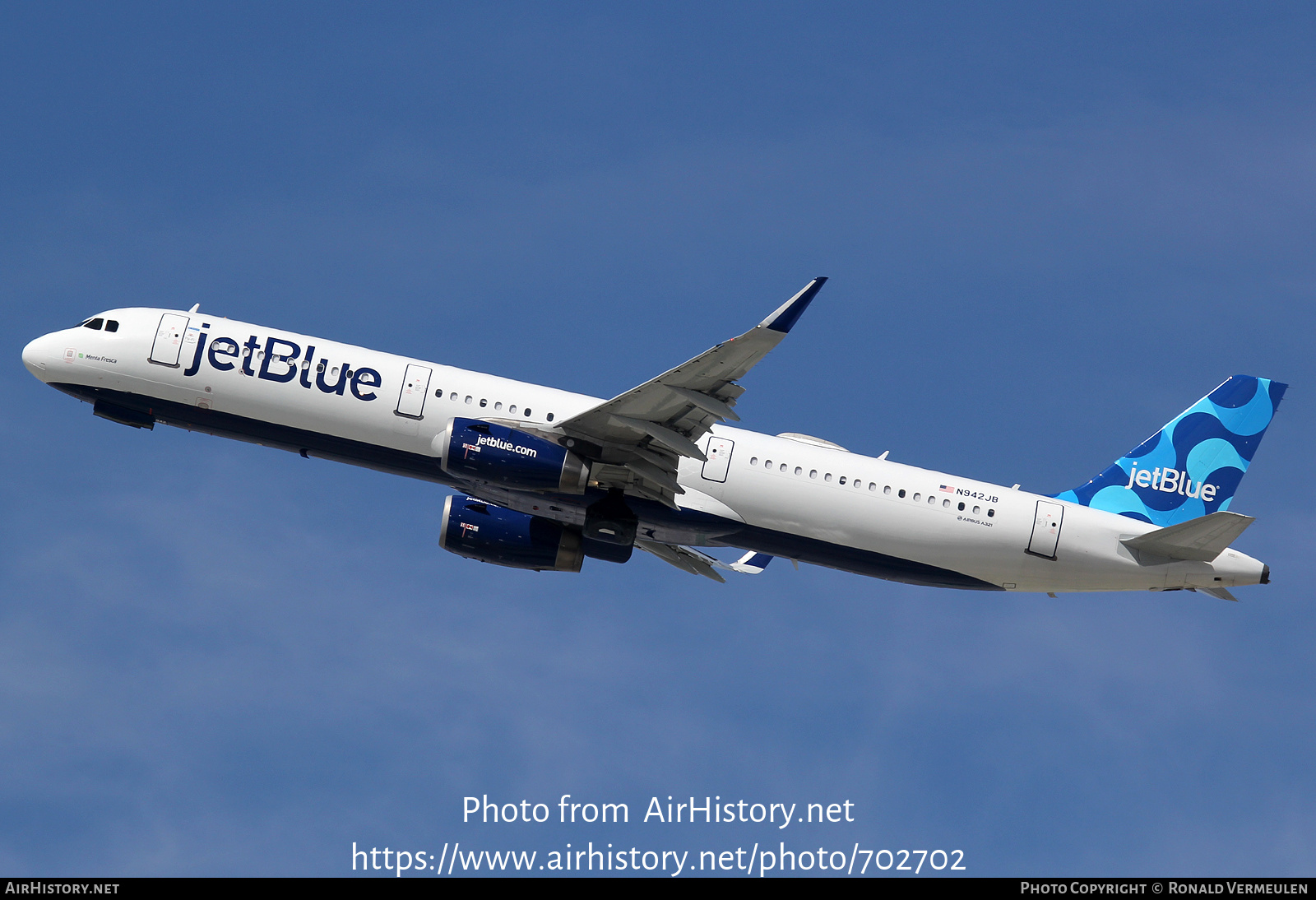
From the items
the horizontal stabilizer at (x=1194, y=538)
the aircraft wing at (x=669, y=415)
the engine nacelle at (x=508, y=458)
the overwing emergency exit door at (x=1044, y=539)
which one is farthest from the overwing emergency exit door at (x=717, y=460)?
the horizontal stabilizer at (x=1194, y=538)

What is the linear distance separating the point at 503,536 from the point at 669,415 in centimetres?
824

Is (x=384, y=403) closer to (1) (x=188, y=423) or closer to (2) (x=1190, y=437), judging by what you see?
(1) (x=188, y=423)

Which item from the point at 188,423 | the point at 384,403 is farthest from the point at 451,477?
the point at 188,423

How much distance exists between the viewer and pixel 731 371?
38.4m

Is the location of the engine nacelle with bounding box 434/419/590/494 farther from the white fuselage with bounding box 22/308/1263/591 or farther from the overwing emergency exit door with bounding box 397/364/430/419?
the overwing emergency exit door with bounding box 397/364/430/419

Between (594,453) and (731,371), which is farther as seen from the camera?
(594,453)

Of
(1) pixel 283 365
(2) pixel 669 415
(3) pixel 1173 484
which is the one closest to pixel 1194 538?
(3) pixel 1173 484

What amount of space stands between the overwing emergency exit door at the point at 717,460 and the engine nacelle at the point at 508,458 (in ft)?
14.2

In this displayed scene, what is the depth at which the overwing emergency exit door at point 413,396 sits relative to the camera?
43281mm

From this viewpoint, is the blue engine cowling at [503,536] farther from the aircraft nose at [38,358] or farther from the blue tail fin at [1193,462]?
the blue tail fin at [1193,462]

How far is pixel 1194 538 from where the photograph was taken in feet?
141

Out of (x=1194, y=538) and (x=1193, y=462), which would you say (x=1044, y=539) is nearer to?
(x=1194, y=538)

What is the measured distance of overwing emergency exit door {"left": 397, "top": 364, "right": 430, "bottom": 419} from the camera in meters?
43.3
